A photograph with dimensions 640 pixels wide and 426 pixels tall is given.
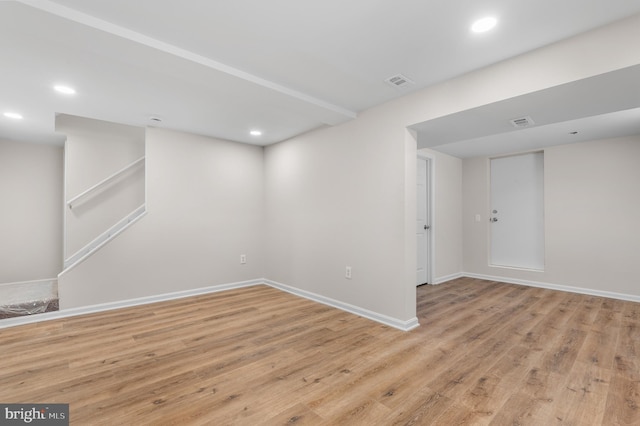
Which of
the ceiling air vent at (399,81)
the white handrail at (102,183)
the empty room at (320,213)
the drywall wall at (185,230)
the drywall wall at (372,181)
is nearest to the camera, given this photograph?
the empty room at (320,213)

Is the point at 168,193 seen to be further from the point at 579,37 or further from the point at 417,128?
the point at 579,37

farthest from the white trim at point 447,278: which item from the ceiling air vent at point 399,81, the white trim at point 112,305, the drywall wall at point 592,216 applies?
the ceiling air vent at point 399,81

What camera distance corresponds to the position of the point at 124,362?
7.49ft

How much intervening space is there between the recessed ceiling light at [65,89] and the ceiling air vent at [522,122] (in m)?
4.22

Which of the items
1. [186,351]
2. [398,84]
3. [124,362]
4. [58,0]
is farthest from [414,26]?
[124,362]

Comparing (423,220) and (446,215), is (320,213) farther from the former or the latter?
(446,215)

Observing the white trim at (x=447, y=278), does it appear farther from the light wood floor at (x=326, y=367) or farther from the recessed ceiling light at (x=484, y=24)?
the recessed ceiling light at (x=484, y=24)

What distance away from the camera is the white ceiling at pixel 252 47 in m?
1.77

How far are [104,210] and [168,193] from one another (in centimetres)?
117

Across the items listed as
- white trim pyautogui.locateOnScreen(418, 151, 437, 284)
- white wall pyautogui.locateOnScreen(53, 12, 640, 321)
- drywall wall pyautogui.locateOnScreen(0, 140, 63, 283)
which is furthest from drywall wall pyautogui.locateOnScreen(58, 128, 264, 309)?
white trim pyautogui.locateOnScreen(418, 151, 437, 284)

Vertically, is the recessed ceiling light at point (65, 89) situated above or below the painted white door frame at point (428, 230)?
above

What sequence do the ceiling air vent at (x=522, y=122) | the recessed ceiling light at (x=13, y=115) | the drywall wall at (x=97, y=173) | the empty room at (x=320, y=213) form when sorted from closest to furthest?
the empty room at (x=320, y=213) → the ceiling air vent at (x=522, y=122) → the recessed ceiling light at (x=13, y=115) → the drywall wall at (x=97, y=173)

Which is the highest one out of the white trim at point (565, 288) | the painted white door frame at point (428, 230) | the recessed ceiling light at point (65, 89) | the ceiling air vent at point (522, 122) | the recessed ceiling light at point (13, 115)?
the recessed ceiling light at point (65, 89)

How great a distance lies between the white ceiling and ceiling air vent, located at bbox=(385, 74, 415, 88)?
7cm
